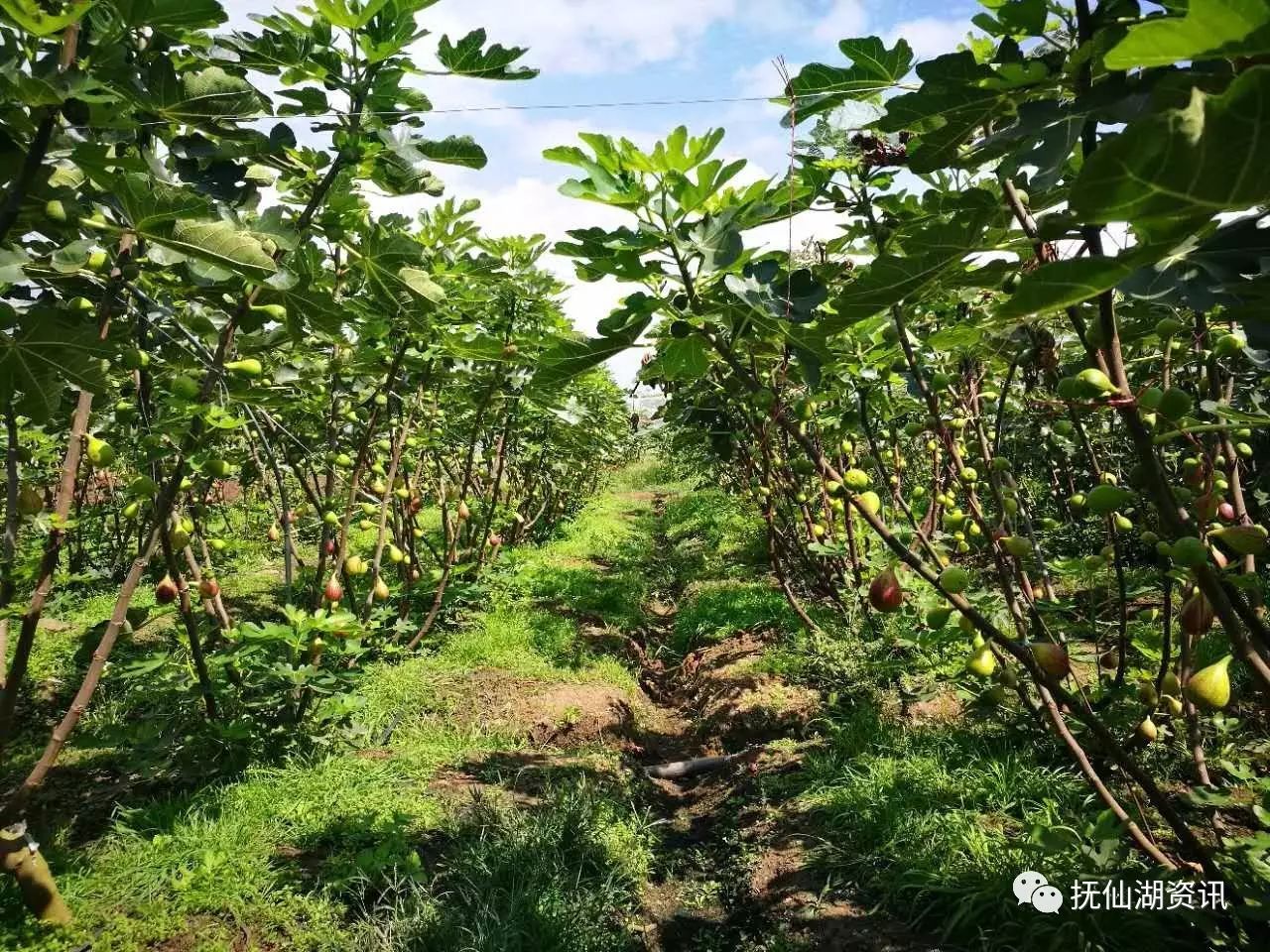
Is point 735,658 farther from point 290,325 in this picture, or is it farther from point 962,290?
point 290,325

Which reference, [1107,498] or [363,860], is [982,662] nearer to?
[1107,498]

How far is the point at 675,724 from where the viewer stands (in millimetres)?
4992

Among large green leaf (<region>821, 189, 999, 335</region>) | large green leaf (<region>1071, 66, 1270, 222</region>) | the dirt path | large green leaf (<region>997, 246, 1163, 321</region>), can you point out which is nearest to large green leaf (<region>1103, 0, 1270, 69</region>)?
large green leaf (<region>1071, 66, 1270, 222</region>)

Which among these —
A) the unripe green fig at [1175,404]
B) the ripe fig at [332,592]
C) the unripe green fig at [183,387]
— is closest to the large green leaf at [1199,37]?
the unripe green fig at [1175,404]

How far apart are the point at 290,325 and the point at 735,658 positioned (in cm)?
431

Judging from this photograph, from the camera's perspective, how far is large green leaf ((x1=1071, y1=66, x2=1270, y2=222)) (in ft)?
1.63

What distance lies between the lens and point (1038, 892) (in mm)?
2277

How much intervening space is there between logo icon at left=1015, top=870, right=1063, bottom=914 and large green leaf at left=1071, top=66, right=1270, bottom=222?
94.4 inches

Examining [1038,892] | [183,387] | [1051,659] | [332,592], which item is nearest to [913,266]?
[1051,659]

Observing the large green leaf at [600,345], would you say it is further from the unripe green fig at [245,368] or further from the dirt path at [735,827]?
the dirt path at [735,827]

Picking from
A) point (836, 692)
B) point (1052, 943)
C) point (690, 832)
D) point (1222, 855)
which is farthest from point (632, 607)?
point (1222, 855)

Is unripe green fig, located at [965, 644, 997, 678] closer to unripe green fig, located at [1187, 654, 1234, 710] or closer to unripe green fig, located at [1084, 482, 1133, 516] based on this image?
unripe green fig, located at [1187, 654, 1234, 710]

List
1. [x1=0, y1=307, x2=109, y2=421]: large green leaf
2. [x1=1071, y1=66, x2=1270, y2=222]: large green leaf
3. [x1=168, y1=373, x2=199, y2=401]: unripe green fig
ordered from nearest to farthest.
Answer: [x1=1071, y1=66, x2=1270, y2=222]: large green leaf, [x1=0, y1=307, x2=109, y2=421]: large green leaf, [x1=168, y1=373, x2=199, y2=401]: unripe green fig

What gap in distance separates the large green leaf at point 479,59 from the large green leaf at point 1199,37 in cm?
145
